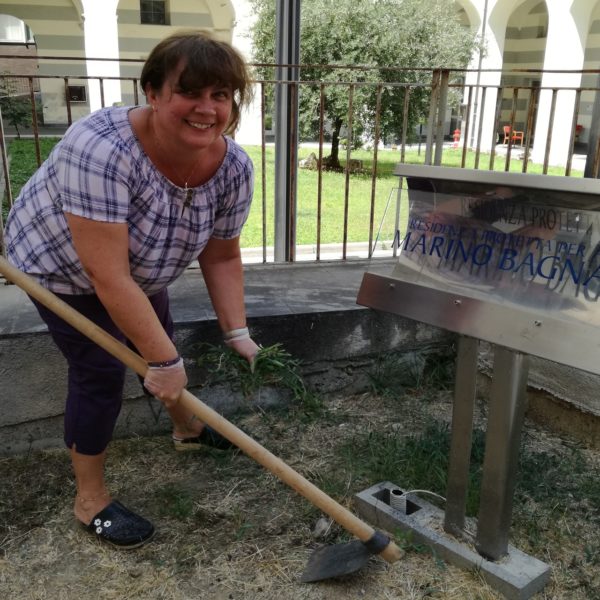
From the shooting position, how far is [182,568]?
7.61ft

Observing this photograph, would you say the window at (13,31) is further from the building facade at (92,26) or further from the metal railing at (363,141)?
the metal railing at (363,141)

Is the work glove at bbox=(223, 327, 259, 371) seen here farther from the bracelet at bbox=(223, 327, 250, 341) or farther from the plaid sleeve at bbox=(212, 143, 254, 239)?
the plaid sleeve at bbox=(212, 143, 254, 239)

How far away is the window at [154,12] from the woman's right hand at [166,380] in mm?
17972

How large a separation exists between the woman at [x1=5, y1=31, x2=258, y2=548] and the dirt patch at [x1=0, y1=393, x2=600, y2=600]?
0.50 feet

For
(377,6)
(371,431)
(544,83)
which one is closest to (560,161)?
(544,83)

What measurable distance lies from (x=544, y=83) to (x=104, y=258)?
2195 centimetres

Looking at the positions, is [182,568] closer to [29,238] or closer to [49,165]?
[29,238]

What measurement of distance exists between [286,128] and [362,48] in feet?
31.4

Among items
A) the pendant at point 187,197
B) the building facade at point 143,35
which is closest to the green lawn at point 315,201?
the pendant at point 187,197

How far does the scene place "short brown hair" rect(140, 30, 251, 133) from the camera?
1782mm

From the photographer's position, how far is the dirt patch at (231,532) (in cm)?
223

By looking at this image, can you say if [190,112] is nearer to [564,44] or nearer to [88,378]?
[88,378]

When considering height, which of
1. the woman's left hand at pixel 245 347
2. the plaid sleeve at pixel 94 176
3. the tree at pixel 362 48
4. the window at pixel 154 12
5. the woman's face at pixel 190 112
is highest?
the window at pixel 154 12

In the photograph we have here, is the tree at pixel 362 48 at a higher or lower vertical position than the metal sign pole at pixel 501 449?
higher
